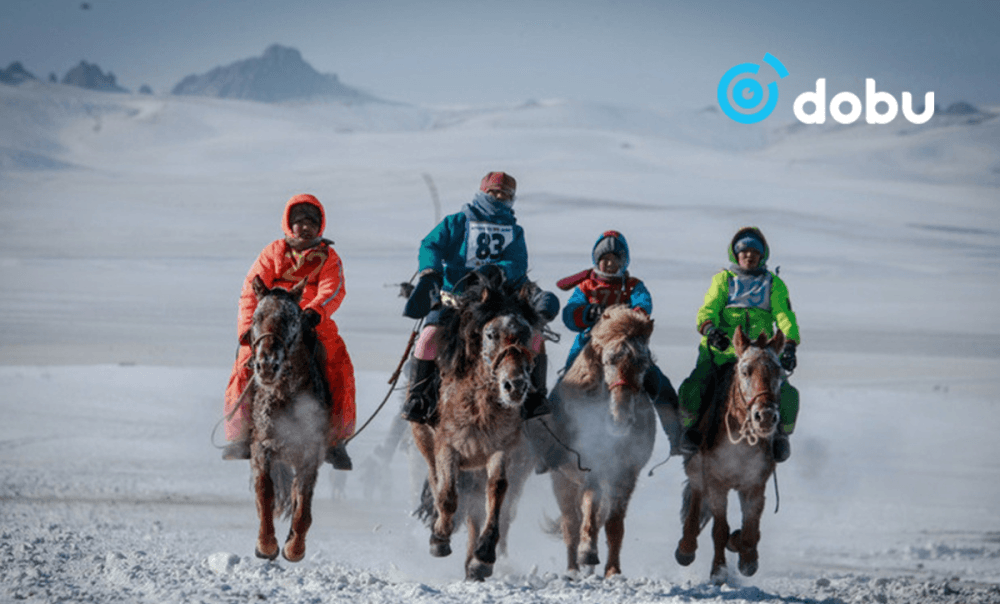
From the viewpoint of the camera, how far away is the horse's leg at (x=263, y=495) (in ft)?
28.4

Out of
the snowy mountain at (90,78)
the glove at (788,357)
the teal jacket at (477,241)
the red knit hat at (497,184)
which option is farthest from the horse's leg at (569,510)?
the snowy mountain at (90,78)

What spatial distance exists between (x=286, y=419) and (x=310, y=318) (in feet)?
2.25

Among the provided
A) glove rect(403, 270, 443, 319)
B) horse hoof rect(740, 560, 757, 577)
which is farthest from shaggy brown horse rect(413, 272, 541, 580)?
horse hoof rect(740, 560, 757, 577)

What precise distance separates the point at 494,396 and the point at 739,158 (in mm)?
94818

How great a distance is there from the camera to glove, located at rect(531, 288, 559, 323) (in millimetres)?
8719

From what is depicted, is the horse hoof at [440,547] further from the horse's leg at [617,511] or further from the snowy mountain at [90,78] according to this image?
the snowy mountain at [90,78]

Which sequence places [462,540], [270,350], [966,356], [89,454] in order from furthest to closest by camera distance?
[966,356], [89,454], [462,540], [270,350]

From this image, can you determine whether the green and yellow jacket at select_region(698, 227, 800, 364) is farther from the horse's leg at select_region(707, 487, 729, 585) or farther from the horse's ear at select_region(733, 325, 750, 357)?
the horse's leg at select_region(707, 487, 729, 585)

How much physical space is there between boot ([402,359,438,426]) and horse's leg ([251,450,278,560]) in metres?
0.99

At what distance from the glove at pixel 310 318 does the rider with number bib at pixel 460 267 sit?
2.19ft

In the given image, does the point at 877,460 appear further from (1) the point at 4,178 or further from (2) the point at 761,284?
(1) the point at 4,178

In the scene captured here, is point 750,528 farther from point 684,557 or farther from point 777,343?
point 777,343

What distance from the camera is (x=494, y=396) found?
27.9ft

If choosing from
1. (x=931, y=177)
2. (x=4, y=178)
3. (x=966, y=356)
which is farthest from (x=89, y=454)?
(x=931, y=177)
